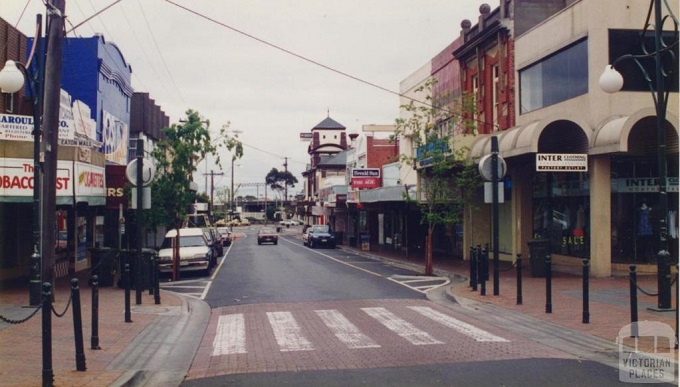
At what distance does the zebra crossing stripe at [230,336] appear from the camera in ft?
35.7

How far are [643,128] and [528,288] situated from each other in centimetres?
614

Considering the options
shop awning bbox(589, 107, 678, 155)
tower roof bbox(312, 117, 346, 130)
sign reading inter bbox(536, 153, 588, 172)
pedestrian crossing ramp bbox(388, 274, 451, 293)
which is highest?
tower roof bbox(312, 117, 346, 130)

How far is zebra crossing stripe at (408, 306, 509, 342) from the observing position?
1138 centimetres

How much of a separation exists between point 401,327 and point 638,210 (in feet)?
41.7

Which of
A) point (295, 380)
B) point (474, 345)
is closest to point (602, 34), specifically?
point (474, 345)

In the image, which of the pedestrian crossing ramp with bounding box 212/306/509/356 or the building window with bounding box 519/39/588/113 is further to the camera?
the building window with bounding box 519/39/588/113

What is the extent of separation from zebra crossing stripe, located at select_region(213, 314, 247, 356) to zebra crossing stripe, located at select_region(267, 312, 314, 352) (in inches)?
22.4

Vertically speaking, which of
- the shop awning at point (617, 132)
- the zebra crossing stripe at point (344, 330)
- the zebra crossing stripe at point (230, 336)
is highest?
the shop awning at point (617, 132)

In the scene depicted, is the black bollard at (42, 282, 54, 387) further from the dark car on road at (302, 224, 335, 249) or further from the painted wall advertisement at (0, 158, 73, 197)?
the dark car on road at (302, 224, 335, 249)

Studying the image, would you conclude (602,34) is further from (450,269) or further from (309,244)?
(309,244)

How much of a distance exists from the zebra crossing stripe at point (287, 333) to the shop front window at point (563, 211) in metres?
12.4

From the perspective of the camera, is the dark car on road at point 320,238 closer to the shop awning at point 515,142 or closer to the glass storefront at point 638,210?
the shop awning at point 515,142

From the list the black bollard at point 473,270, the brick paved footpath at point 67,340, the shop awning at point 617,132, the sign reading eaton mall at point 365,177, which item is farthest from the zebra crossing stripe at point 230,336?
the sign reading eaton mall at point 365,177

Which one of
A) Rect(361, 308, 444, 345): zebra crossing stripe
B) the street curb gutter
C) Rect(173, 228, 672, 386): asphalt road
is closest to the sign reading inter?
Rect(173, 228, 672, 386): asphalt road
